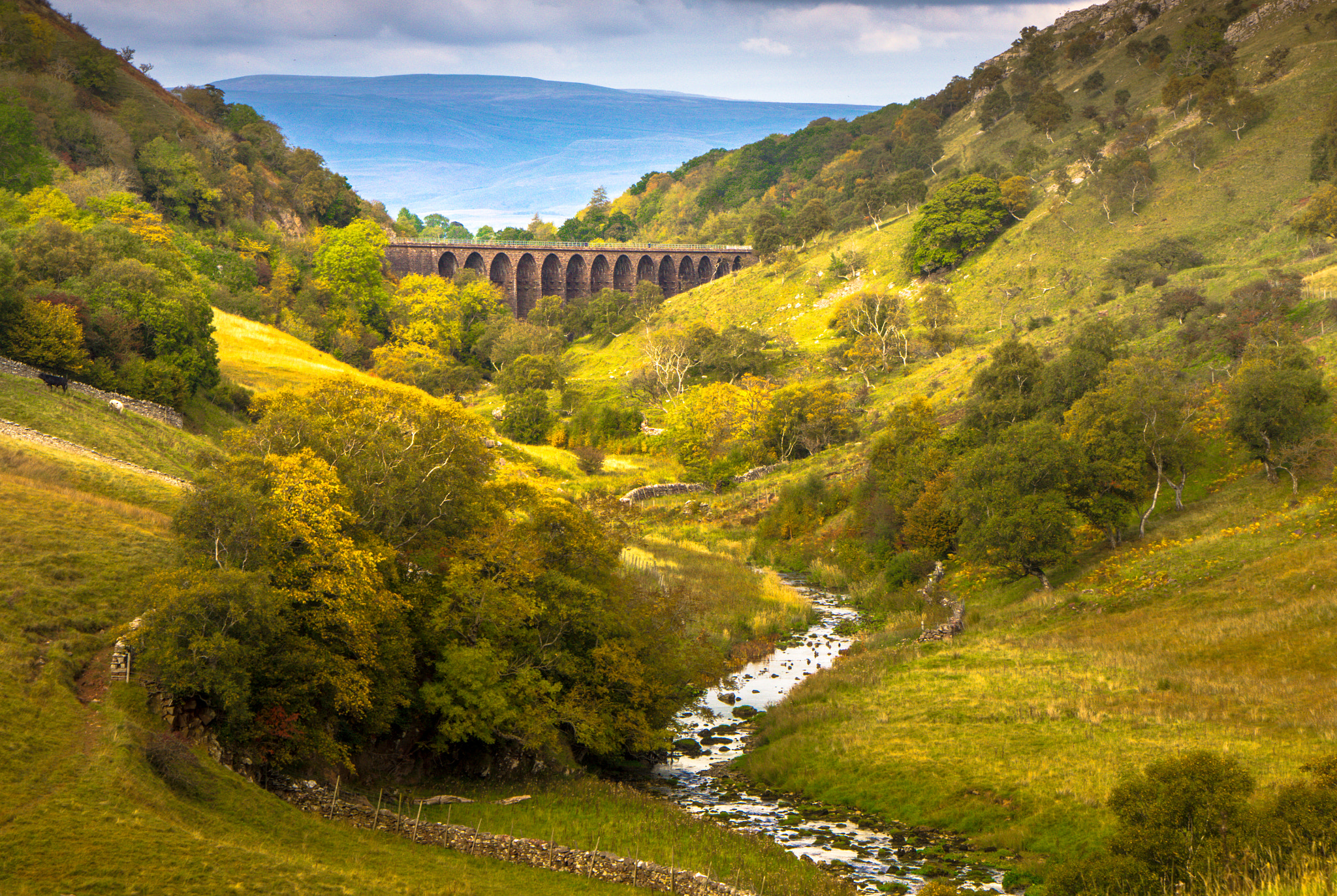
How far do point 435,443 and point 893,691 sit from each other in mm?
17597

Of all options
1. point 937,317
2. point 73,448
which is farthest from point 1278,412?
point 937,317

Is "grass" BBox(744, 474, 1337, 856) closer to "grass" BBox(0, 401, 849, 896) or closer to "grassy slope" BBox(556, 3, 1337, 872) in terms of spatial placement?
"grassy slope" BBox(556, 3, 1337, 872)

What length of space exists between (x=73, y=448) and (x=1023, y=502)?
131 feet

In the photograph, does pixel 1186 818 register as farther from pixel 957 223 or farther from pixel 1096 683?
pixel 957 223

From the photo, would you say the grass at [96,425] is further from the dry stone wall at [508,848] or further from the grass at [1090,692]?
the grass at [1090,692]

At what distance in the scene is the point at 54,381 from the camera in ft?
153

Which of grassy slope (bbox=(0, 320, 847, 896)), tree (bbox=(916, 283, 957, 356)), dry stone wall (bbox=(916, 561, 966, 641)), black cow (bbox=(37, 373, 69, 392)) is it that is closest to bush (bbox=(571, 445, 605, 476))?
tree (bbox=(916, 283, 957, 356))

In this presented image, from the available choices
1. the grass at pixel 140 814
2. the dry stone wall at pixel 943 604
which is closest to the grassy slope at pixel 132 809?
the grass at pixel 140 814

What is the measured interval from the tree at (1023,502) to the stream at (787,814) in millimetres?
8578

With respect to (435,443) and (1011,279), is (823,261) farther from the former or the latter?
(435,443)

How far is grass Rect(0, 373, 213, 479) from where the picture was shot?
4112cm

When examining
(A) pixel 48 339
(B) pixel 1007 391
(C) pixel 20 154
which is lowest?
(B) pixel 1007 391

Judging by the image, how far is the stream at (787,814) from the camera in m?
21.7

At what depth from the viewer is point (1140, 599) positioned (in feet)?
118
